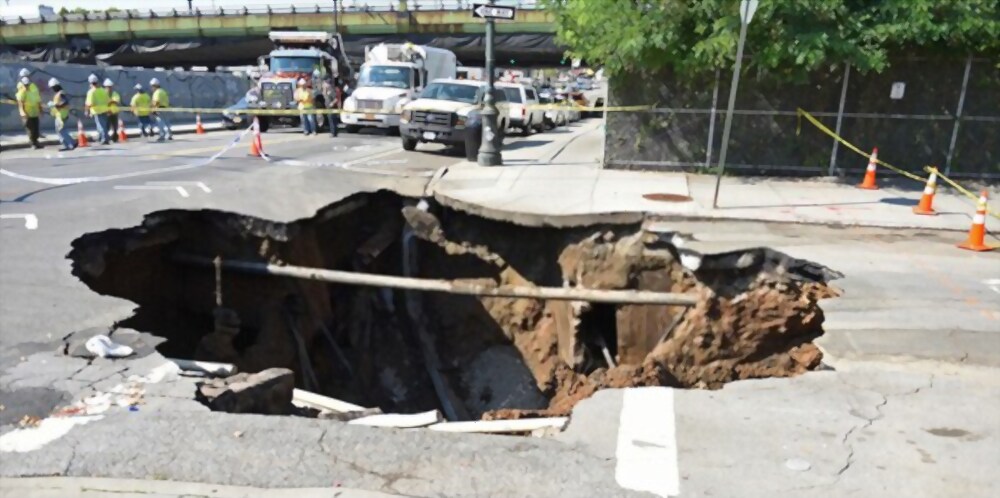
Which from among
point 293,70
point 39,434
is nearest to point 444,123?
point 293,70

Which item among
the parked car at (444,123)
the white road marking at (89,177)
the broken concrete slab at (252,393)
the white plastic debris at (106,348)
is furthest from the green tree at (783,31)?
the white plastic debris at (106,348)

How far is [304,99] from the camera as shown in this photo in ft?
76.9

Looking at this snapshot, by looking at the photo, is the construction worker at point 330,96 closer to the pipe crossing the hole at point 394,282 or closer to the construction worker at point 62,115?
the construction worker at point 62,115

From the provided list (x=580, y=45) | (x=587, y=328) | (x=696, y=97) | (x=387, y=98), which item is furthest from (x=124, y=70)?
(x=587, y=328)

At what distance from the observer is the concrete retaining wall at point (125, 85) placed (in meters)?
22.0

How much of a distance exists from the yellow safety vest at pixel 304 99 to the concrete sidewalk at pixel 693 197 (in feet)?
34.7

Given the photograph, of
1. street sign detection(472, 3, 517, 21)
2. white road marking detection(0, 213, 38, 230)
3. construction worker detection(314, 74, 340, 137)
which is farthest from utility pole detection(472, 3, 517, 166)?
construction worker detection(314, 74, 340, 137)

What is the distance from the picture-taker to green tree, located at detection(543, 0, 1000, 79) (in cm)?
1228

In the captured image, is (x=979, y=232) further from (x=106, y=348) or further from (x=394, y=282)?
(x=106, y=348)

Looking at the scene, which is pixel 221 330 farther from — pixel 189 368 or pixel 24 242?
pixel 189 368

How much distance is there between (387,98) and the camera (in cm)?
2377

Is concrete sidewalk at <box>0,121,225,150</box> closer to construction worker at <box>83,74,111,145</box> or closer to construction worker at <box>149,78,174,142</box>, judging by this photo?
construction worker at <box>83,74,111,145</box>

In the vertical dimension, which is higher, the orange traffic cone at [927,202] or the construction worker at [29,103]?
the construction worker at [29,103]

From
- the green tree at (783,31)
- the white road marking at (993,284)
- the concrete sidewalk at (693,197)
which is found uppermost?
the green tree at (783,31)
